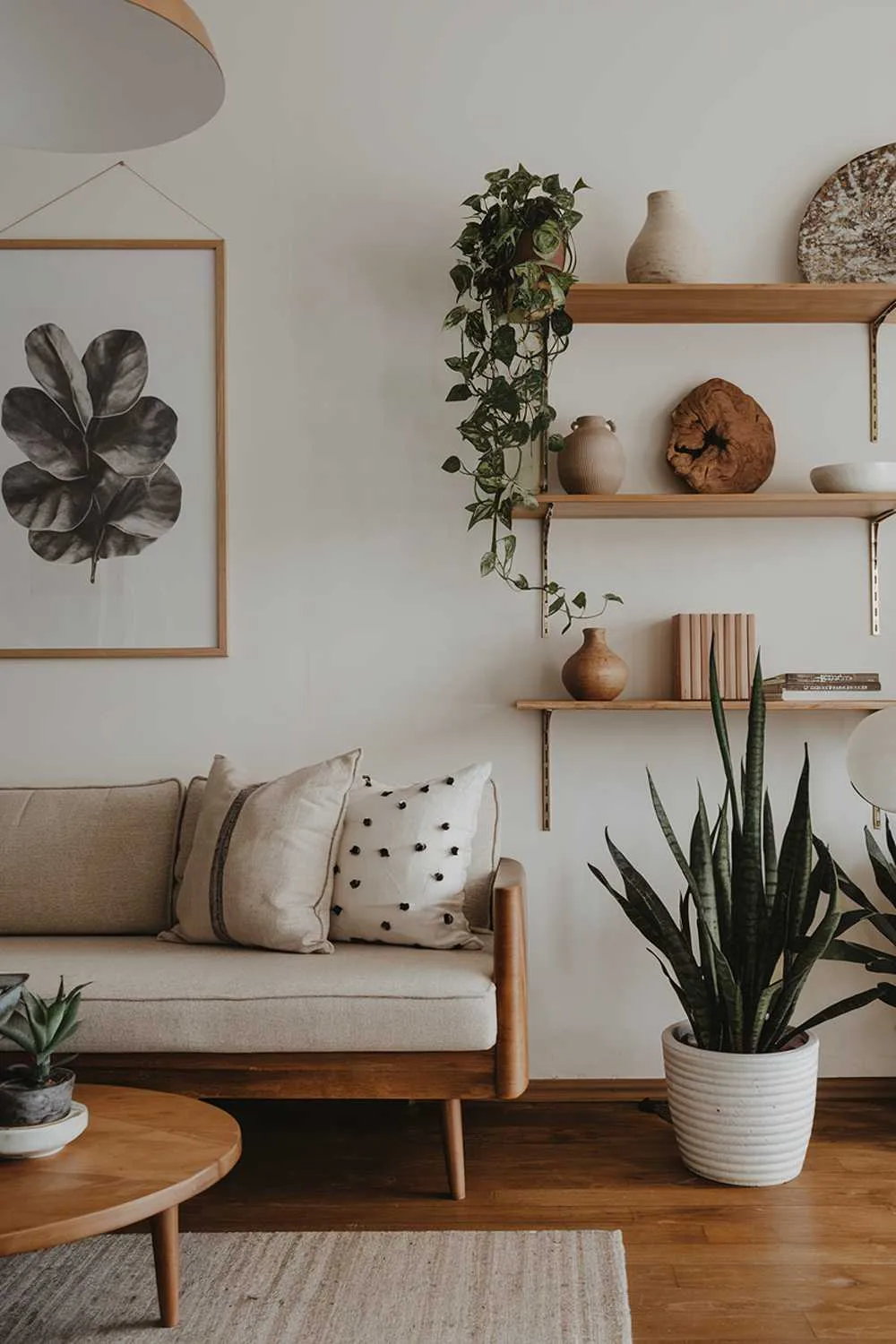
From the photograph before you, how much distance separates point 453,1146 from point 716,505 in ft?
5.37

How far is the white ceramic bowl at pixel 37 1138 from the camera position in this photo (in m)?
1.81

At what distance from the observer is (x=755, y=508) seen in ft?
10.2

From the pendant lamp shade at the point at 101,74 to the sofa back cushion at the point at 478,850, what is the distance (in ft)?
5.48

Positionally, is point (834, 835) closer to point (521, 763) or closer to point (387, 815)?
point (521, 763)

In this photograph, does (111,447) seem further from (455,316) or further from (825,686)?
(825,686)

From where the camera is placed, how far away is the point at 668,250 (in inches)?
118

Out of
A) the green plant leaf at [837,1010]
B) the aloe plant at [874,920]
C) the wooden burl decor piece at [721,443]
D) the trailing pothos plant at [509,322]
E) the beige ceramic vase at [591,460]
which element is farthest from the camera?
the wooden burl decor piece at [721,443]

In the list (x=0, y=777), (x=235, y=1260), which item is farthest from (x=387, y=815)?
(x=0, y=777)

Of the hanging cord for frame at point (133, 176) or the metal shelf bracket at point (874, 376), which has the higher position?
the hanging cord for frame at point (133, 176)

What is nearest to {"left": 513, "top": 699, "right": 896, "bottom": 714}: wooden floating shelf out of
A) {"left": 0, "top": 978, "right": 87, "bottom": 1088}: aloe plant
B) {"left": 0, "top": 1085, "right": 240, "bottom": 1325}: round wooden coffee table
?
{"left": 0, "top": 1085, "right": 240, "bottom": 1325}: round wooden coffee table

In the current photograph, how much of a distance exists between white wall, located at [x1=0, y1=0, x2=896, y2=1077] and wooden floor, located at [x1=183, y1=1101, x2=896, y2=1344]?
65cm

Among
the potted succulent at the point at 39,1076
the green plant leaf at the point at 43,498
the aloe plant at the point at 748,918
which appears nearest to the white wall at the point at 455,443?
the green plant leaf at the point at 43,498

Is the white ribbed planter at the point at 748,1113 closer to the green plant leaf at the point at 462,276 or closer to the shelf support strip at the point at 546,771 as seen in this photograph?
the shelf support strip at the point at 546,771

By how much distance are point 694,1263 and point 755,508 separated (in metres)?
1.77
